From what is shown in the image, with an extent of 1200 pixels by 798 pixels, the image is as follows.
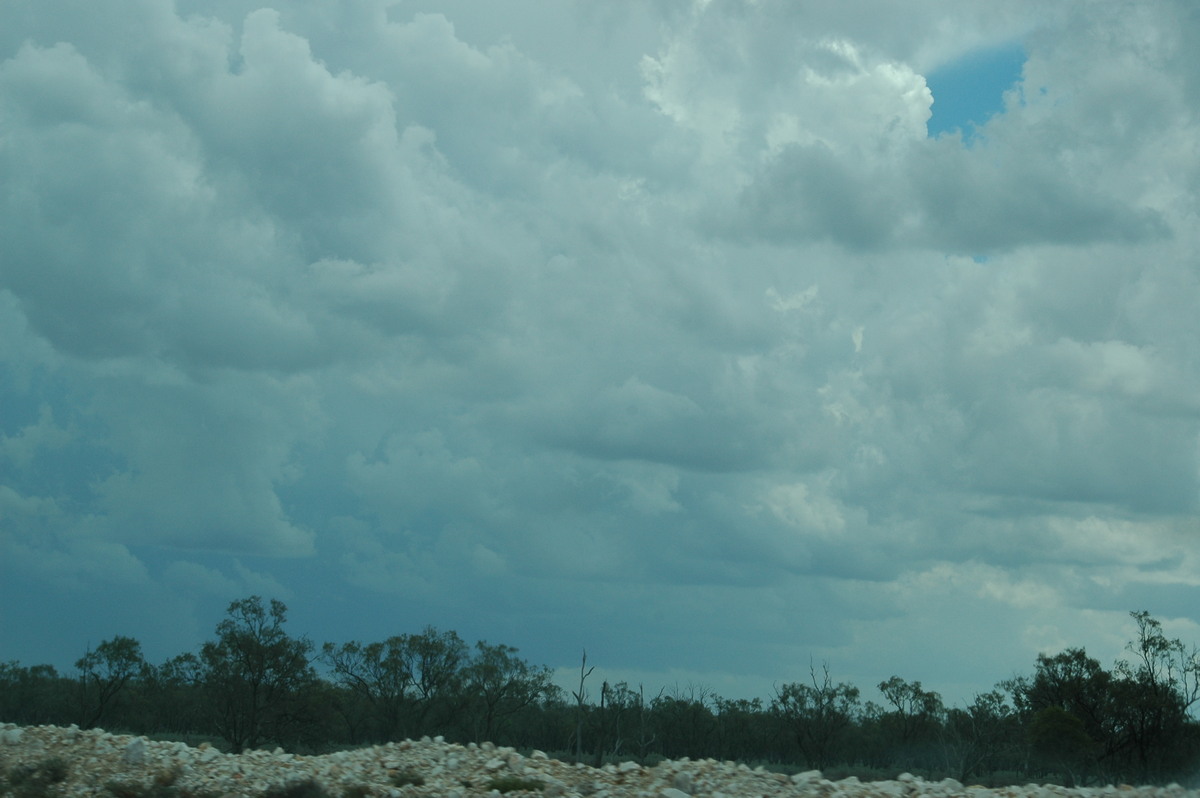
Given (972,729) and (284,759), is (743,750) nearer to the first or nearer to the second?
(972,729)

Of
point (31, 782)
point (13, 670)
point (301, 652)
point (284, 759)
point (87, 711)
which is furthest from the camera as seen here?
point (13, 670)

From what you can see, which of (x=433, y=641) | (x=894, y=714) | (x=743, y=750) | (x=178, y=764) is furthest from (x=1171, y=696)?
(x=178, y=764)

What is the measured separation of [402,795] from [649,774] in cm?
544

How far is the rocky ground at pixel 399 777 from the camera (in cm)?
2309

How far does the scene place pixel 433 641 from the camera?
8994cm

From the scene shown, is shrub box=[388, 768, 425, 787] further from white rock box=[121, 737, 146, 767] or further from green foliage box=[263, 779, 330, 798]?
white rock box=[121, 737, 146, 767]

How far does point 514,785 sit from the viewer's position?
23562mm

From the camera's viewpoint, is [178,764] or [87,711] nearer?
[178,764]

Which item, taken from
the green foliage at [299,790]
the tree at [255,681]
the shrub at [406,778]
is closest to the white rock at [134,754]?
the green foliage at [299,790]

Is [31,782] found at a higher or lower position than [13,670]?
lower

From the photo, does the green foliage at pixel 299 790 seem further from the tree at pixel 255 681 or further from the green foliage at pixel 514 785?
the tree at pixel 255 681

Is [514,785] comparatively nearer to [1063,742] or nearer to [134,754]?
[134,754]

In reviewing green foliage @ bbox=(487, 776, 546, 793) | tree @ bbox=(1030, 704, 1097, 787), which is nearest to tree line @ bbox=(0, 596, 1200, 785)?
tree @ bbox=(1030, 704, 1097, 787)

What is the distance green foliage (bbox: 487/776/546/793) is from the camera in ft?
76.7
